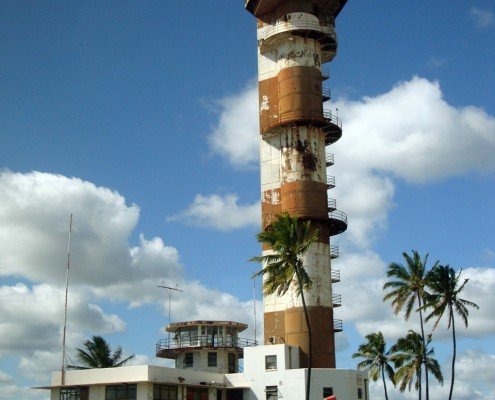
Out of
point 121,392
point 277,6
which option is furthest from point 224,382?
point 277,6

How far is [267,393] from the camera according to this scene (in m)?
69.0

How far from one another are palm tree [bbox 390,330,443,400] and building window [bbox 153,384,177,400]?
31.4 meters

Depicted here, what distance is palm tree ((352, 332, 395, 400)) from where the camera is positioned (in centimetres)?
9028

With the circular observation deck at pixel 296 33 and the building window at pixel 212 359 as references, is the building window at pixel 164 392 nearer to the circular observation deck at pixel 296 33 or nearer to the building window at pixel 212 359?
the building window at pixel 212 359

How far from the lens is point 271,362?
70250 mm

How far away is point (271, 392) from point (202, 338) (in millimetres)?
14505

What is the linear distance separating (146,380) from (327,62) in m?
45.6

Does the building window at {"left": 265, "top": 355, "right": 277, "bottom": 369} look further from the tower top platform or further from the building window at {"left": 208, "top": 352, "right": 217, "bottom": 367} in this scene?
the tower top platform

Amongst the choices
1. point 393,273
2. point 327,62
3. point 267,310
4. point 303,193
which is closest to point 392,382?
point 393,273

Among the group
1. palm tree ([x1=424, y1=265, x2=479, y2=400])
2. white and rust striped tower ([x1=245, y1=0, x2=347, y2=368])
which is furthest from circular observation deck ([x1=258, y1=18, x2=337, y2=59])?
palm tree ([x1=424, y1=265, x2=479, y2=400])

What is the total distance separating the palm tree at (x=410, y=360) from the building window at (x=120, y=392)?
116 feet

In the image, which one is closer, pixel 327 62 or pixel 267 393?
pixel 267 393

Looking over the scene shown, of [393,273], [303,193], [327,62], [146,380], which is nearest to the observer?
[146,380]

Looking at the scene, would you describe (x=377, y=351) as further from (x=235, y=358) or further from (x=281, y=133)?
(x=281, y=133)
